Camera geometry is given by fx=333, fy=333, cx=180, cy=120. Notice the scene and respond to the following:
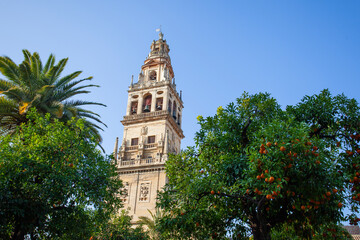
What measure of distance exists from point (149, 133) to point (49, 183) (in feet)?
86.7

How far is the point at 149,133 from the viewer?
38469 millimetres

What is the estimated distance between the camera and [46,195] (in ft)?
39.3

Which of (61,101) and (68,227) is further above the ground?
(61,101)

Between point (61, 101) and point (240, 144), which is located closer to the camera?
point (240, 144)

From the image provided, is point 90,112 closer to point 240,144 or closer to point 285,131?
point 240,144

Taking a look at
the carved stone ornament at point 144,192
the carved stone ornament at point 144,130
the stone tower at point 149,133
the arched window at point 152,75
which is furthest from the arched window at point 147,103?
the carved stone ornament at point 144,192

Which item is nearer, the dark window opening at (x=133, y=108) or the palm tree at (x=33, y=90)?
the palm tree at (x=33, y=90)

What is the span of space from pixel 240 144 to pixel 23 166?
26.0 ft

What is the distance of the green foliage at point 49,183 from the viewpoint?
1176cm

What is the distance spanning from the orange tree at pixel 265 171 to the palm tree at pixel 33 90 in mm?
7219

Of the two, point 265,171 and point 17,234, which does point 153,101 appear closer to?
point 17,234

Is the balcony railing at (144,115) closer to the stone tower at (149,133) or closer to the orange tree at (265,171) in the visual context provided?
the stone tower at (149,133)

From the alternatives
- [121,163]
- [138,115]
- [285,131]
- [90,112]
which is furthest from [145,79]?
[285,131]

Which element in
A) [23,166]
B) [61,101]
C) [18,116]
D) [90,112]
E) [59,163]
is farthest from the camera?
[90,112]
